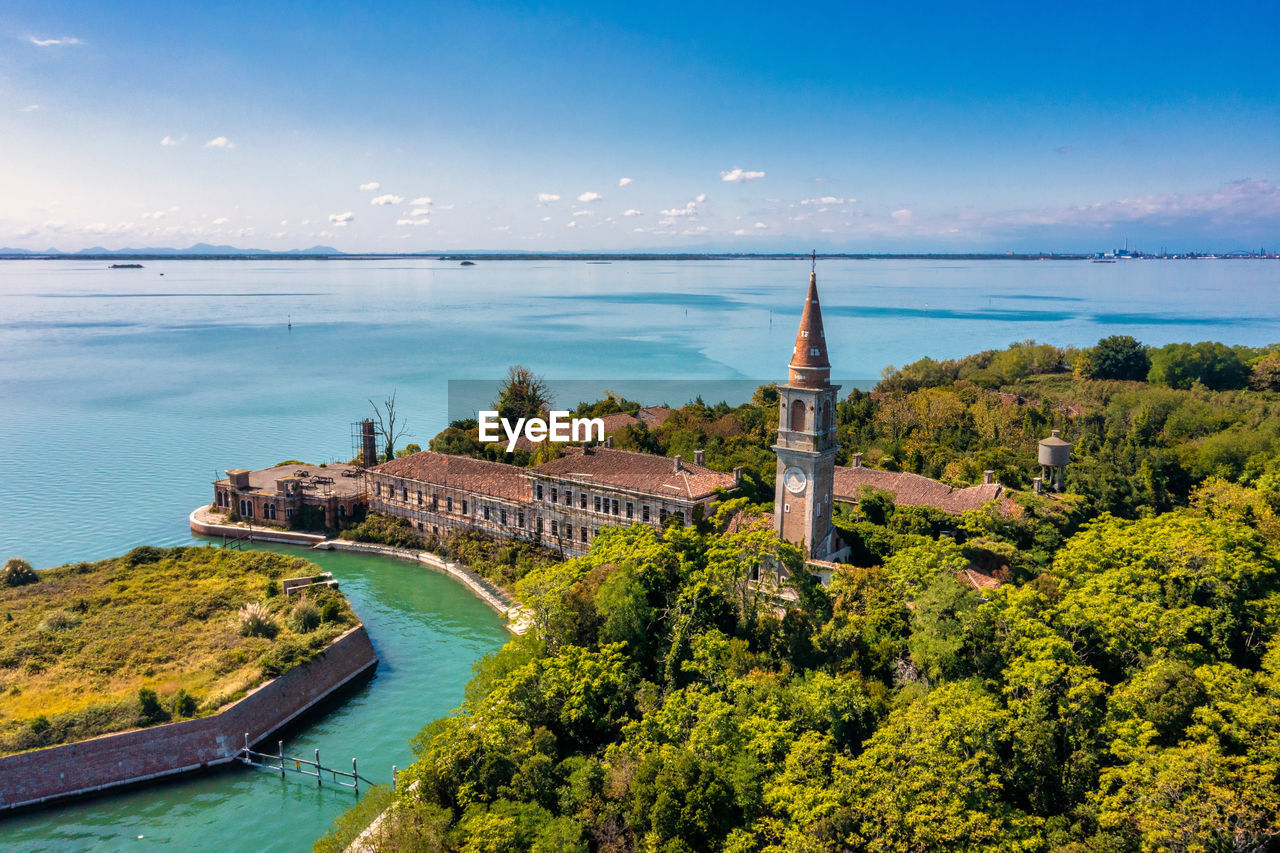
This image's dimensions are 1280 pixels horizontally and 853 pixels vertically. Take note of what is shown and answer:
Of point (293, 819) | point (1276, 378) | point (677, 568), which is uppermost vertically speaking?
point (1276, 378)

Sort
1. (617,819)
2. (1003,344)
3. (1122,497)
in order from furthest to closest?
(1003,344) < (1122,497) < (617,819)

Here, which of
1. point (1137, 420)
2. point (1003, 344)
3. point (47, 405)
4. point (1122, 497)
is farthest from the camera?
point (1003, 344)

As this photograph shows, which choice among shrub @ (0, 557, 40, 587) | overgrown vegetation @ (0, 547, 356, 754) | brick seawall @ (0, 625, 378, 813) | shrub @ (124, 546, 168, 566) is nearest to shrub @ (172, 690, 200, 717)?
overgrown vegetation @ (0, 547, 356, 754)

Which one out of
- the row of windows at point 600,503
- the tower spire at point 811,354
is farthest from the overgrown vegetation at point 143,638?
the tower spire at point 811,354

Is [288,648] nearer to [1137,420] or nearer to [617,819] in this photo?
[617,819]

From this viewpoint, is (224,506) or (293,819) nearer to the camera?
(293,819)

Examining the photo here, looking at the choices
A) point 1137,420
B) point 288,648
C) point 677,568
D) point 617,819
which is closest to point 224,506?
point 288,648

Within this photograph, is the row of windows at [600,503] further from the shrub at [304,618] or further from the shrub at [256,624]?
the shrub at [256,624]
